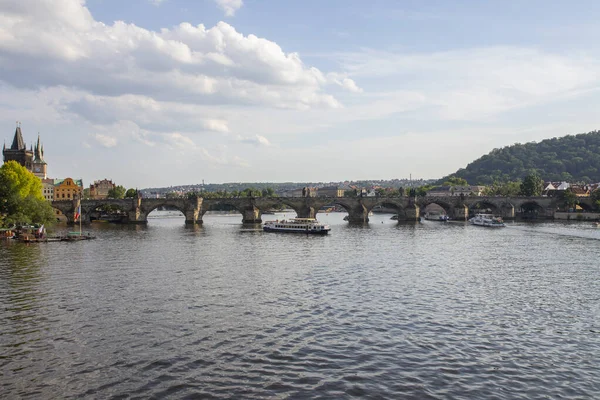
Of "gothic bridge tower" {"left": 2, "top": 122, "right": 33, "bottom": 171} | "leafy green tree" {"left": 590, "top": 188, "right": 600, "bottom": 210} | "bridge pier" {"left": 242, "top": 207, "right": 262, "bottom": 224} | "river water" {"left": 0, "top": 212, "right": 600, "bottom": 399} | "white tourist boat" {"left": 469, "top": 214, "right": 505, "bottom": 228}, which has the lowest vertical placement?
"river water" {"left": 0, "top": 212, "right": 600, "bottom": 399}

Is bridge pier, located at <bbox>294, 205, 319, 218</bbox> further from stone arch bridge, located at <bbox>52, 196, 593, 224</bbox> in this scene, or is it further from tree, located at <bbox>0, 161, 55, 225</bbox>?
tree, located at <bbox>0, 161, 55, 225</bbox>

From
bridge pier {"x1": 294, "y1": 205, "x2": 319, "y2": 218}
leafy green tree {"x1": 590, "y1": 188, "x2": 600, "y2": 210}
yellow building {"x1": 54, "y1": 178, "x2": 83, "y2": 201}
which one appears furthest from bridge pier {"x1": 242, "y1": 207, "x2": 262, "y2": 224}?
leafy green tree {"x1": 590, "y1": 188, "x2": 600, "y2": 210}

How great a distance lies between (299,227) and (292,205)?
32644mm

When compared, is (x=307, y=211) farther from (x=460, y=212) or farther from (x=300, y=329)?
(x=300, y=329)

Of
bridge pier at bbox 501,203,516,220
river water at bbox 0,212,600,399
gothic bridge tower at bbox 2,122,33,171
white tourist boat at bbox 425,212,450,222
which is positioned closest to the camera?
river water at bbox 0,212,600,399

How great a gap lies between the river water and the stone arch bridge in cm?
7498

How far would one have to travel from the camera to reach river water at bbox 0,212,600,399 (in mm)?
19672

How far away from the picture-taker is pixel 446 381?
65.2 feet

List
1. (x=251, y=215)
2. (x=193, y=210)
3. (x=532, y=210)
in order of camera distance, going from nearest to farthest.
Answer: (x=251, y=215) < (x=193, y=210) < (x=532, y=210)

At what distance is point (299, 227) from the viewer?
96375 millimetres

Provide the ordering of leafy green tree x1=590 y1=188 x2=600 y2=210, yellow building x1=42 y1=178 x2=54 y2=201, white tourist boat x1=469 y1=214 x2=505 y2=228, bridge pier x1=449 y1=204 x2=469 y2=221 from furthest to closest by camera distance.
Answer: yellow building x1=42 y1=178 x2=54 y2=201, bridge pier x1=449 y1=204 x2=469 y2=221, leafy green tree x1=590 y1=188 x2=600 y2=210, white tourist boat x1=469 y1=214 x2=505 y2=228

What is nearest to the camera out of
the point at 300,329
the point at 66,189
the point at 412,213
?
the point at 300,329

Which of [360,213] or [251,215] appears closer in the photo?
[251,215]

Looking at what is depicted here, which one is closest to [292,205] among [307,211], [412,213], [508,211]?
[307,211]
